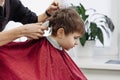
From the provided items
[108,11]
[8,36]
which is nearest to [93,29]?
[108,11]

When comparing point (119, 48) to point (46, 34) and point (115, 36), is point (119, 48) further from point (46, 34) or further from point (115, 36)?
point (46, 34)

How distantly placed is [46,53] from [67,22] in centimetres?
18

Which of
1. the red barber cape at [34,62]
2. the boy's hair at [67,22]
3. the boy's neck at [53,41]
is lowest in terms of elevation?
the red barber cape at [34,62]

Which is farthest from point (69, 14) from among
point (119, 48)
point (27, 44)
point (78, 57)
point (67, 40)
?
point (119, 48)

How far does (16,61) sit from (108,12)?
152cm

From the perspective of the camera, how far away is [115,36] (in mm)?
2609

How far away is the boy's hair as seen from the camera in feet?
4.18

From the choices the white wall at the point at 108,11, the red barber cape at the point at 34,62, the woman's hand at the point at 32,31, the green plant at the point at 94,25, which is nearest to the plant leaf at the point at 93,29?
the green plant at the point at 94,25

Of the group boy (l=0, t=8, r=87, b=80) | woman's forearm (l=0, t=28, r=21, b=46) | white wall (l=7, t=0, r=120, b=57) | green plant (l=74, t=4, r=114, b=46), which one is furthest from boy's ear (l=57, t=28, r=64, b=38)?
white wall (l=7, t=0, r=120, b=57)

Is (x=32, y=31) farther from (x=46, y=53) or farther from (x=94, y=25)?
(x=94, y=25)

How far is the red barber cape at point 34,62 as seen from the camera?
1.27 metres

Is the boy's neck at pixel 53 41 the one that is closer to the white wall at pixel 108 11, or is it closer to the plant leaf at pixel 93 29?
the plant leaf at pixel 93 29

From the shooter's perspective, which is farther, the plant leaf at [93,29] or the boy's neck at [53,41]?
the plant leaf at [93,29]

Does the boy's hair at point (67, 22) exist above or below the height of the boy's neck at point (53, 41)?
above
